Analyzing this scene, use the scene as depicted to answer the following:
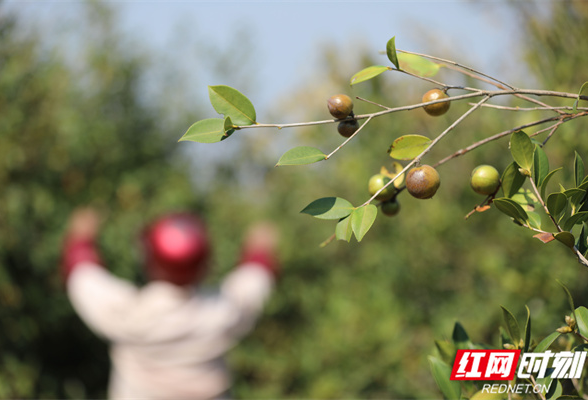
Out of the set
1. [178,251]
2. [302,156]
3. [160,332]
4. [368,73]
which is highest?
[178,251]

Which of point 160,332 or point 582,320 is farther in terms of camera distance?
point 160,332

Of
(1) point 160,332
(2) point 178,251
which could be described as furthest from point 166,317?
(2) point 178,251

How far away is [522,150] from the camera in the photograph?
73cm

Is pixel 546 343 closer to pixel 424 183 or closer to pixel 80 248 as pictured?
pixel 424 183

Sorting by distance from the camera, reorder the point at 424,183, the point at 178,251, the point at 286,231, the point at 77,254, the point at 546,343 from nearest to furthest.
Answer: the point at 424,183 < the point at 546,343 < the point at 178,251 < the point at 77,254 < the point at 286,231

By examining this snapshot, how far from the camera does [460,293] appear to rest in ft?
9.20

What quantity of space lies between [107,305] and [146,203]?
1.38 metres

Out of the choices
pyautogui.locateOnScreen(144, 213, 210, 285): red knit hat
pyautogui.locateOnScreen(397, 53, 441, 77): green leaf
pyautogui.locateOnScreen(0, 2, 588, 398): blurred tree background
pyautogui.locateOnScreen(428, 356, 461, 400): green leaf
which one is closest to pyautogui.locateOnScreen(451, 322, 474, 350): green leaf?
pyautogui.locateOnScreen(428, 356, 461, 400): green leaf

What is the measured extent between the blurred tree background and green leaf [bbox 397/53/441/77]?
1.11 m

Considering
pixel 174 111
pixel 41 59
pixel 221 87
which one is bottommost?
pixel 221 87

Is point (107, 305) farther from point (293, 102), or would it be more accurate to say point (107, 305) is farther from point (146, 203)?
point (293, 102)

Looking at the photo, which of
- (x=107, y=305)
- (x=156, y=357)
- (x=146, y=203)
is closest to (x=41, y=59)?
(x=146, y=203)

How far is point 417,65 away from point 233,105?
0.81 ft

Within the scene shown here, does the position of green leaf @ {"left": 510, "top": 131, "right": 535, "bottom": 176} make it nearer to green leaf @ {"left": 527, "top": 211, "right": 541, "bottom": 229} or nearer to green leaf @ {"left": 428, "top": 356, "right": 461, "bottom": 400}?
green leaf @ {"left": 527, "top": 211, "right": 541, "bottom": 229}
